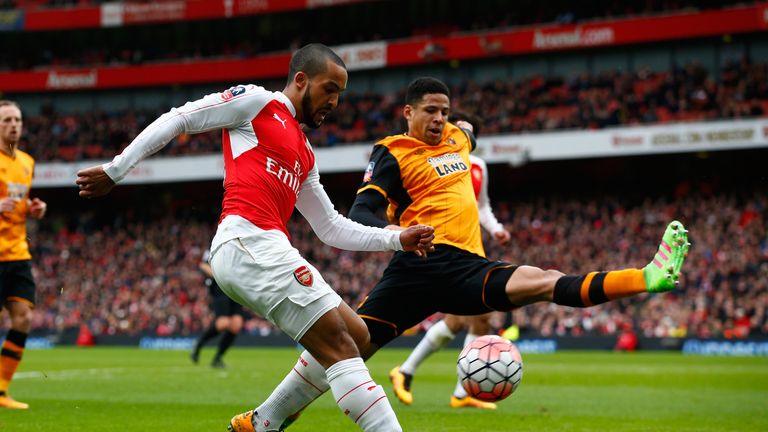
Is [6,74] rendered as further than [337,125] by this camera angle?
Yes

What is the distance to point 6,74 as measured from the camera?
151ft

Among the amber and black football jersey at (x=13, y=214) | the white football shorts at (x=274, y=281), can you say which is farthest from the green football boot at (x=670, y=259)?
the amber and black football jersey at (x=13, y=214)

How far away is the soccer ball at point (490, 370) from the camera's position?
642 centimetres

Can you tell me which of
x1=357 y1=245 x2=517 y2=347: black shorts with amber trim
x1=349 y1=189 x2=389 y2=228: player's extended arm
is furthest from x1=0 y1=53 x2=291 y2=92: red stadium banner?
x1=357 y1=245 x2=517 y2=347: black shorts with amber trim

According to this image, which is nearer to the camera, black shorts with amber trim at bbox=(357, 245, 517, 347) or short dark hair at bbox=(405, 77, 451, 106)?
black shorts with amber trim at bbox=(357, 245, 517, 347)

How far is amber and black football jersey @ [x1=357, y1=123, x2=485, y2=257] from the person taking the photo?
23.1ft

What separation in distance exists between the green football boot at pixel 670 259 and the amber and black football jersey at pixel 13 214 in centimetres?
647

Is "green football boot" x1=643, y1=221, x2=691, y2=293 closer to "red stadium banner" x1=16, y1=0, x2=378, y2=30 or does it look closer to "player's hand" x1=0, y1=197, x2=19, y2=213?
"player's hand" x1=0, y1=197, x2=19, y2=213

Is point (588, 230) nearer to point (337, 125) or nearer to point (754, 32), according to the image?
point (754, 32)

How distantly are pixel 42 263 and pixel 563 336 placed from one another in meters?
24.9

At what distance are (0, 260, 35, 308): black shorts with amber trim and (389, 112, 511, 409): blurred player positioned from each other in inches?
150

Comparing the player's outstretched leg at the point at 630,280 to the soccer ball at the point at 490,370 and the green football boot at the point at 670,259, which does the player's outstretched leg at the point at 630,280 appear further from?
the soccer ball at the point at 490,370

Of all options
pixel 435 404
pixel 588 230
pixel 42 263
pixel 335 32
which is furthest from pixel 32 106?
pixel 435 404

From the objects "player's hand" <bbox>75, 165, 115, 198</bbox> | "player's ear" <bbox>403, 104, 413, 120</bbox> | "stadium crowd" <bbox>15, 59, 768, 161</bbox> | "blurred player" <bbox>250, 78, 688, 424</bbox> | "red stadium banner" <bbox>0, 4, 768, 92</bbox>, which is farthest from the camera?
"red stadium banner" <bbox>0, 4, 768, 92</bbox>
